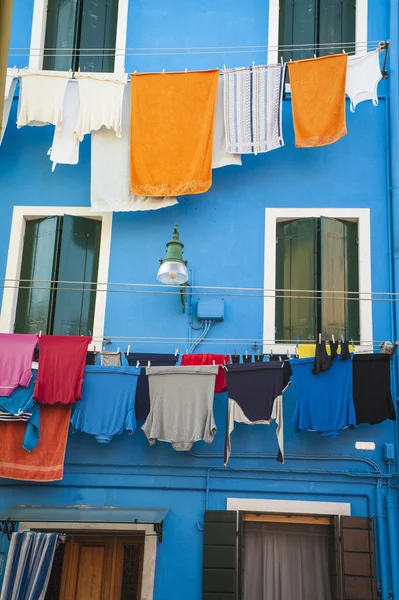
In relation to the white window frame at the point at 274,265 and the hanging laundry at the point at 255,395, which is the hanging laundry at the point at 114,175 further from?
the hanging laundry at the point at 255,395

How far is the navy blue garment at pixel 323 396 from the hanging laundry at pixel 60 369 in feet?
8.65

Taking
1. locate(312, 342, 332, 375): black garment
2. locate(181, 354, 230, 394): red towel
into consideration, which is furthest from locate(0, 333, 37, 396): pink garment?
locate(312, 342, 332, 375): black garment

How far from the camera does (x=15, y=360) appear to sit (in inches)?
375

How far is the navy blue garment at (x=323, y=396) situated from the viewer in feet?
30.2

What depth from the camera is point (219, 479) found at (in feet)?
31.9

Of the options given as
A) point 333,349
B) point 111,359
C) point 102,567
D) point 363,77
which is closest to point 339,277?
point 333,349

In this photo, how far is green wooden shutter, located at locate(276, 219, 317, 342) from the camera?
10258mm

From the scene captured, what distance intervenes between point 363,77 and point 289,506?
5.78 meters

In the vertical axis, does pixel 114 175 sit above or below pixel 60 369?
above

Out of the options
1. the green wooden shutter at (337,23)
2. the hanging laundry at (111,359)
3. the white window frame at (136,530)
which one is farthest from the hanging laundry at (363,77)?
the white window frame at (136,530)

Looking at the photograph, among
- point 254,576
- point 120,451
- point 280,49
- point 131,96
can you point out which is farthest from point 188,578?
point 280,49

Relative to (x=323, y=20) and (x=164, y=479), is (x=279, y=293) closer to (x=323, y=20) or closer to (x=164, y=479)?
(x=164, y=479)

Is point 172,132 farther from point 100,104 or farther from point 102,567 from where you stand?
point 102,567

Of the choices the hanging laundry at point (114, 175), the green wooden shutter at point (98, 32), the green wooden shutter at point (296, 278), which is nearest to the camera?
the green wooden shutter at point (296, 278)
